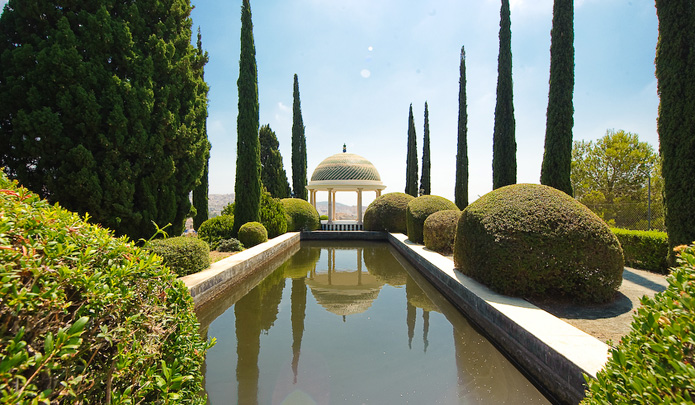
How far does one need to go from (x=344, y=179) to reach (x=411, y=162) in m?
6.05

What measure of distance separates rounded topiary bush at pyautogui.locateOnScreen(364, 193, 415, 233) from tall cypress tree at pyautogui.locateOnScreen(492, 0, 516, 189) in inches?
213

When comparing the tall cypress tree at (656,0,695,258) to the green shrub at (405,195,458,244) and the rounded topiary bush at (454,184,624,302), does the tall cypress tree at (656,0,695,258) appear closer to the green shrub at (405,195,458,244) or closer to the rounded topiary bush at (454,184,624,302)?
the rounded topiary bush at (454,184,624,302)

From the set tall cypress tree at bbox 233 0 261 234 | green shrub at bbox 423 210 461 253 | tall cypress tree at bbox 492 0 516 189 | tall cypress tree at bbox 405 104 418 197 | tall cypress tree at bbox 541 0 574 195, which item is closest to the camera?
green shrub at bbox 423 210 461 253

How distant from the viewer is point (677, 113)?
673 cm

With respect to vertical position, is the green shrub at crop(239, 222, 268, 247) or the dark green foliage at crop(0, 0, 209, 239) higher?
the dark green foliage at crop(0, 0, 209, 239)

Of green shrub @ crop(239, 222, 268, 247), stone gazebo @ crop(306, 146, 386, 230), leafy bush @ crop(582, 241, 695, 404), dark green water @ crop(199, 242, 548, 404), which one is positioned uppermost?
stone gazebo @ crop(306, 146, 386, 230)

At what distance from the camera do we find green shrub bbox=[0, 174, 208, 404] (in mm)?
1194

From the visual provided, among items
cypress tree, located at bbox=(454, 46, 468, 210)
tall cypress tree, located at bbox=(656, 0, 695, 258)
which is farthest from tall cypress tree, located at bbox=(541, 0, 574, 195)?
cypress tree, located at bbox=(454, 46, 468, 210)

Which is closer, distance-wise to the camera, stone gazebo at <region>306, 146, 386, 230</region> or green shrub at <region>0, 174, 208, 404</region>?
green shrub at <region>0, 174, 208, 404</region>

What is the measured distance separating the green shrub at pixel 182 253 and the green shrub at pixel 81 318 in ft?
16.7

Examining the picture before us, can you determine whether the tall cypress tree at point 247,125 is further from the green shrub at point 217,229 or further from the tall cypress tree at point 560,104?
the tall cypress tree at point 560,104

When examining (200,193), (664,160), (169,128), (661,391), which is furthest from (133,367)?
(200,193)

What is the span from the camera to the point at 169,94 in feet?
27.8

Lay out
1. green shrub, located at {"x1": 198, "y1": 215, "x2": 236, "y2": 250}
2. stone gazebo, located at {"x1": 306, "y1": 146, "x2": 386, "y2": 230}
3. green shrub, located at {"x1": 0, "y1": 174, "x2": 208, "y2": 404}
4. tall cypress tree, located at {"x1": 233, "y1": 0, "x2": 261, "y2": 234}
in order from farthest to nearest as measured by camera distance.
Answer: stone gazebo, located at {"x1": 306, "y1": 146, "x2": 386, "y2": 230} < tall cypress tree, located at {"x1": 233, "y1": 0, "x2": 261, "y2": 234} < green shrub, located at {"x1": 198, "y1": 215, "x2": 236, "y2": 250} < green shrub, located at {"x1": 0, "y1": 174, "x2": 208, "y2": 404}
